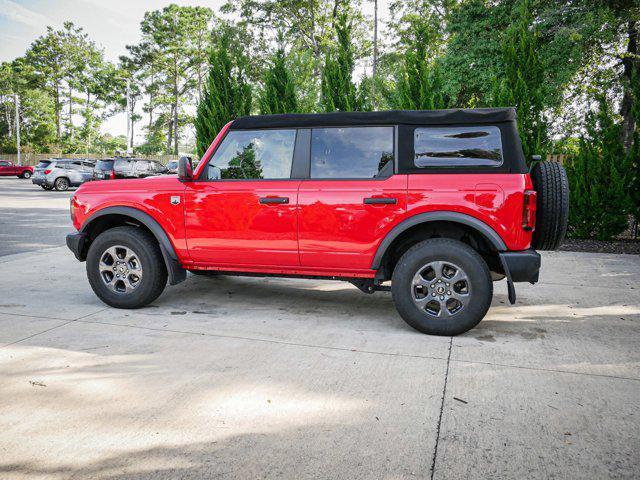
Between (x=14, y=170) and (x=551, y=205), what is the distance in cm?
4335

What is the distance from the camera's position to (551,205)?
14.2ft

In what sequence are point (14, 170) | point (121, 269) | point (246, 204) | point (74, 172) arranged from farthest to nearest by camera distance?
1. point (14, 170)
2. point (74, 172)
3. point (121, 269)
4. point (246, 204)

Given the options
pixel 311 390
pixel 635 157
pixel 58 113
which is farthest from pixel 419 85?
pixel 58 113

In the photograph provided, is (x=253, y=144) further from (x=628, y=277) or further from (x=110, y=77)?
(x=110, y=77)

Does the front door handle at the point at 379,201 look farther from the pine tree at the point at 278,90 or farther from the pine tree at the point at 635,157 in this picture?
the pine tree at the point at 278,90

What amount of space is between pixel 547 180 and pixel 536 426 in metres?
2.32

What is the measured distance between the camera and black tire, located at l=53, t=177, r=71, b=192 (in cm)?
2538

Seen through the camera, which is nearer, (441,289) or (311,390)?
(311,390)

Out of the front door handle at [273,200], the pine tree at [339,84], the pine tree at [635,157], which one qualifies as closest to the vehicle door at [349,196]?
the front door handle at [273,200]

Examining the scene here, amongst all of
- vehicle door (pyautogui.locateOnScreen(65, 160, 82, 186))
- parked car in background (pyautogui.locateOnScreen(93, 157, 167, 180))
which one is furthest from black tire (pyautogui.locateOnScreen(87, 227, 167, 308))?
vehicle door (pyautogui.locateOnScreen(65, 160, 82, 186))

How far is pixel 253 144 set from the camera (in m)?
4.88

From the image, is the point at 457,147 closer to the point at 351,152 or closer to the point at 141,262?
the point at 351,152

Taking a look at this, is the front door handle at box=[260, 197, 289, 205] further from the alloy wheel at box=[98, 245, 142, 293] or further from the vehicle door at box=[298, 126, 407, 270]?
the alloy wheel at box=[98, 245, 142, 293]

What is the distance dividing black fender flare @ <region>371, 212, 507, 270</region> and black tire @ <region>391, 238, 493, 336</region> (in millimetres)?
169
